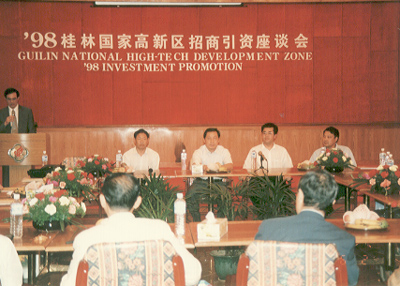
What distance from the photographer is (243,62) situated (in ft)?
31.4

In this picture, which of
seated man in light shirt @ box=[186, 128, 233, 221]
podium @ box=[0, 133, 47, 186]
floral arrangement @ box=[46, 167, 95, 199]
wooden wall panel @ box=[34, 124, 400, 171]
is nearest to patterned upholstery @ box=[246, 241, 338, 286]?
floral arrangement @ box=[46, 167, 95, 199]

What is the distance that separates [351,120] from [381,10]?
2207mm

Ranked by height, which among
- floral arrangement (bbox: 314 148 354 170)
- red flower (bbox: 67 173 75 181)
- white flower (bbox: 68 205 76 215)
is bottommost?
white flower (bbox: 68 205 76 215)

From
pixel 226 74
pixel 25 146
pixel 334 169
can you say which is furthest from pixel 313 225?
pixel 226 74

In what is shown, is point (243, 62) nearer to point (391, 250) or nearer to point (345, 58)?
point (345, 58)

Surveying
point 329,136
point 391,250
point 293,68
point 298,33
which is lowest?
point 391,250

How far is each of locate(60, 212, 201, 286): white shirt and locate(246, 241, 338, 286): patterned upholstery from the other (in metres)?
0.37

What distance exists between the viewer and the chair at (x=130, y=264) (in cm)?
188

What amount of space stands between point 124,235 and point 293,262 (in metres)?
0.72

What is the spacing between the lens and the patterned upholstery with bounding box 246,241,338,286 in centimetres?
187

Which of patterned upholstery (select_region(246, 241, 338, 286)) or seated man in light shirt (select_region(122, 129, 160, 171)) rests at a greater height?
seated man in light shirt (select_region(122, 129, 160, 171))

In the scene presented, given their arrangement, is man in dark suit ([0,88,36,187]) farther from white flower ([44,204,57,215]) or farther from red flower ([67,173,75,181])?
white flower ([44,204,57,215])

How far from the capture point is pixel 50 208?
116 inches

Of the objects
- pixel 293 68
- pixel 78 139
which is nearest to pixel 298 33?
pixel 293 68
